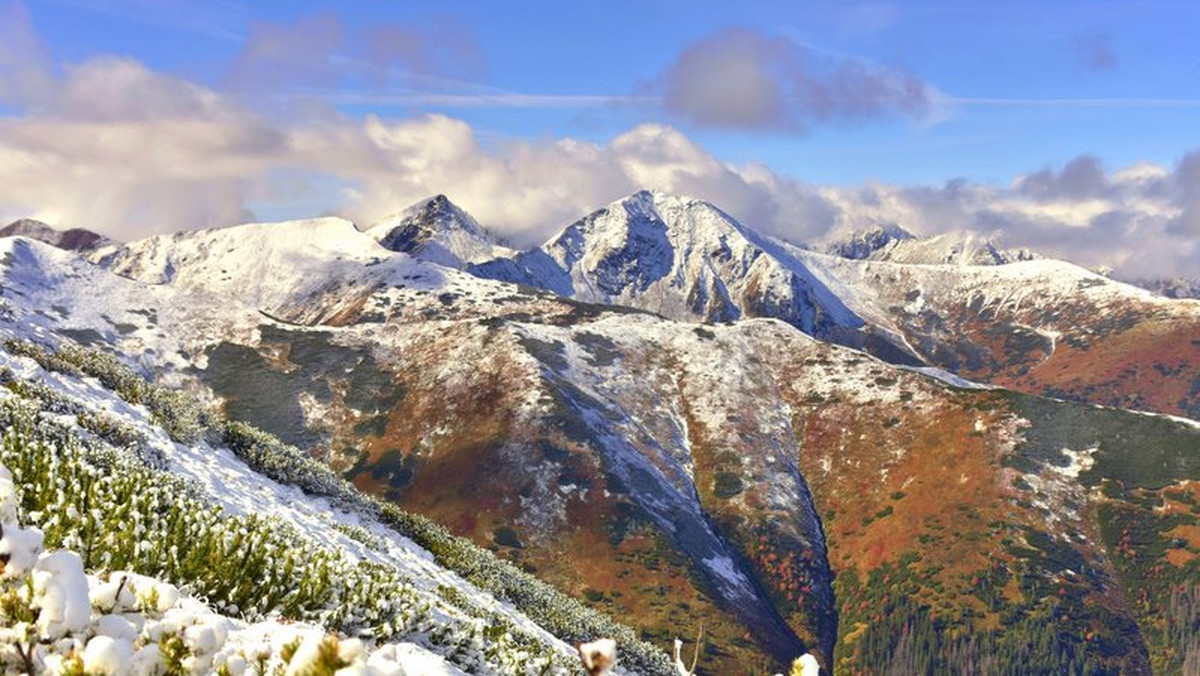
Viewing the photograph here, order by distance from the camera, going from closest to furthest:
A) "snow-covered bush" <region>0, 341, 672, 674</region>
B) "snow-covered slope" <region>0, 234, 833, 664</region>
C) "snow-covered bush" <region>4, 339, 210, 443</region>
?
1. "snow-covered bush" <region>4, 339, 210, 443</region>
2. "snow-covered bush" <region>0, 341, 672, 674</region>
3. "snow-covered slope" <region>0, 234, 833, 664</region>

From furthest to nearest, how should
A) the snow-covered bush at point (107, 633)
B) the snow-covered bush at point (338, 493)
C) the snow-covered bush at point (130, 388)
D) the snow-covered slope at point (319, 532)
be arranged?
1. the snow-covered bush at point (338, 493)
2. the snow-covered bush at point (130, 388)
3. the snow-covered slope at point (319, 532)
4. the snow-covered bush at point (107, 633)

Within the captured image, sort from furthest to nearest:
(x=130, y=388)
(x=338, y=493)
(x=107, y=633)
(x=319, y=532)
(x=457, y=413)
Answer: (x=457, y=413)
(x=338, y=493)
(x=130, y=388)
(x=319, y=532)
(x=107, y=633)

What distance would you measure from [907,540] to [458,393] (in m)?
85.0

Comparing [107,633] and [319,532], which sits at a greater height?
[107,633]

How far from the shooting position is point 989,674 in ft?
380

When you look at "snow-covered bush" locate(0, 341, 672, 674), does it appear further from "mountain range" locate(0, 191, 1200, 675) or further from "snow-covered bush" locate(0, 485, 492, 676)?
"mountain range" locate(0, 191, 1200, 675)

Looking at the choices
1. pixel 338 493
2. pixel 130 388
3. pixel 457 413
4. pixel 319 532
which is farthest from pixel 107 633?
pixel 457 413

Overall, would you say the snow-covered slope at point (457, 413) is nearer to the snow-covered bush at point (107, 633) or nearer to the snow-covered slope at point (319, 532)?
the snow-covered slope at point (319, 532)

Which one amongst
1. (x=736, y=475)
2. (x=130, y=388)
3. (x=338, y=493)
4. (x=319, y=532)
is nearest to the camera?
(x=319, y=532)

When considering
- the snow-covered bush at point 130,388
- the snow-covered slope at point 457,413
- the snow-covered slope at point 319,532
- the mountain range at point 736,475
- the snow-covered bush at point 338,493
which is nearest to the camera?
the snow-covered slope at point 319,532

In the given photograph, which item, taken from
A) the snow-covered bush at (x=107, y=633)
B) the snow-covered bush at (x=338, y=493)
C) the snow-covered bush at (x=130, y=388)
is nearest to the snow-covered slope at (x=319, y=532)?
the snow-covered bush at (x=107, y=633)

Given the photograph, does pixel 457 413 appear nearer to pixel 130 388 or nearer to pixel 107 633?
pixel 130 388

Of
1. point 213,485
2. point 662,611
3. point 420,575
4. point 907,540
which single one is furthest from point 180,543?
point 907,540

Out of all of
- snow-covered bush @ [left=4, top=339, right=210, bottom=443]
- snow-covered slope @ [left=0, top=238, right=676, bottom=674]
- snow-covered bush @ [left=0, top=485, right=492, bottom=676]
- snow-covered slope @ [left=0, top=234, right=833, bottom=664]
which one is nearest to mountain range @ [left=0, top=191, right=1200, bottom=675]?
snow-covered slope @ [left=0, top=234, right=833, bottom=664]
